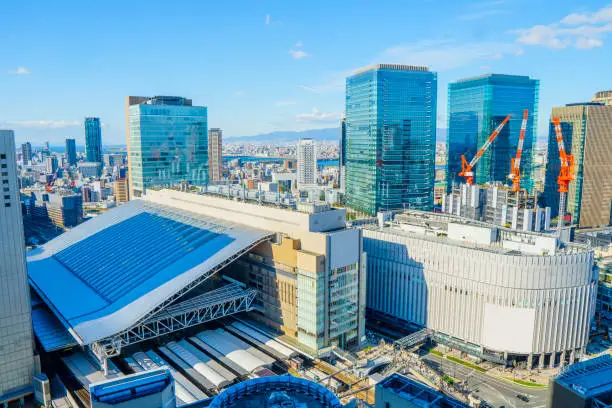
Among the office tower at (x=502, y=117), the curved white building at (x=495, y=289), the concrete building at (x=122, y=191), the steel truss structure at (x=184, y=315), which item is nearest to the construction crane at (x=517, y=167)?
the office tower at (x=502, y=117)

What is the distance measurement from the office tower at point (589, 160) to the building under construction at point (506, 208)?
35.2 meters

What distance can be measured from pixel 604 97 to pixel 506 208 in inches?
3054

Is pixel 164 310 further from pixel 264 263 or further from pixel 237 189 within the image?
pixel 237 189

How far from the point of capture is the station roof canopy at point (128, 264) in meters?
49.4

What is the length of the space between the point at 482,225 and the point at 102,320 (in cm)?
5032

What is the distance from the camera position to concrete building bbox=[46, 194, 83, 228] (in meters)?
147

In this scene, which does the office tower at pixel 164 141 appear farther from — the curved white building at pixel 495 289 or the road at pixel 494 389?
the road at pixel 494 389

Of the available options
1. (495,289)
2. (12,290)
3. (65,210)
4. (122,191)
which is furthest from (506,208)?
(122,191)

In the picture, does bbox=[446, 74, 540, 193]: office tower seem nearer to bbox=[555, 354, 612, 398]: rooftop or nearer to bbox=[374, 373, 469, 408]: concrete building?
bbox=[555, 354, 612, 398]: rooftop

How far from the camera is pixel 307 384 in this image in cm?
2370

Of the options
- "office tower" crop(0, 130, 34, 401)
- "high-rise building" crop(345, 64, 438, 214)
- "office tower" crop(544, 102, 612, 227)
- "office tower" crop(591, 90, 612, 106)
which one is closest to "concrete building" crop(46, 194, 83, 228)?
"high-rise building" crop(345, 64, 438, 214)

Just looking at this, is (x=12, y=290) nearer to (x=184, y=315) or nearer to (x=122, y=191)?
(x=184, y=315)

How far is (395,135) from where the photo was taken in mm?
126188

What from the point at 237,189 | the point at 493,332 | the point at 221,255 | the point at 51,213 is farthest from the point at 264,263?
the point at 51,213
